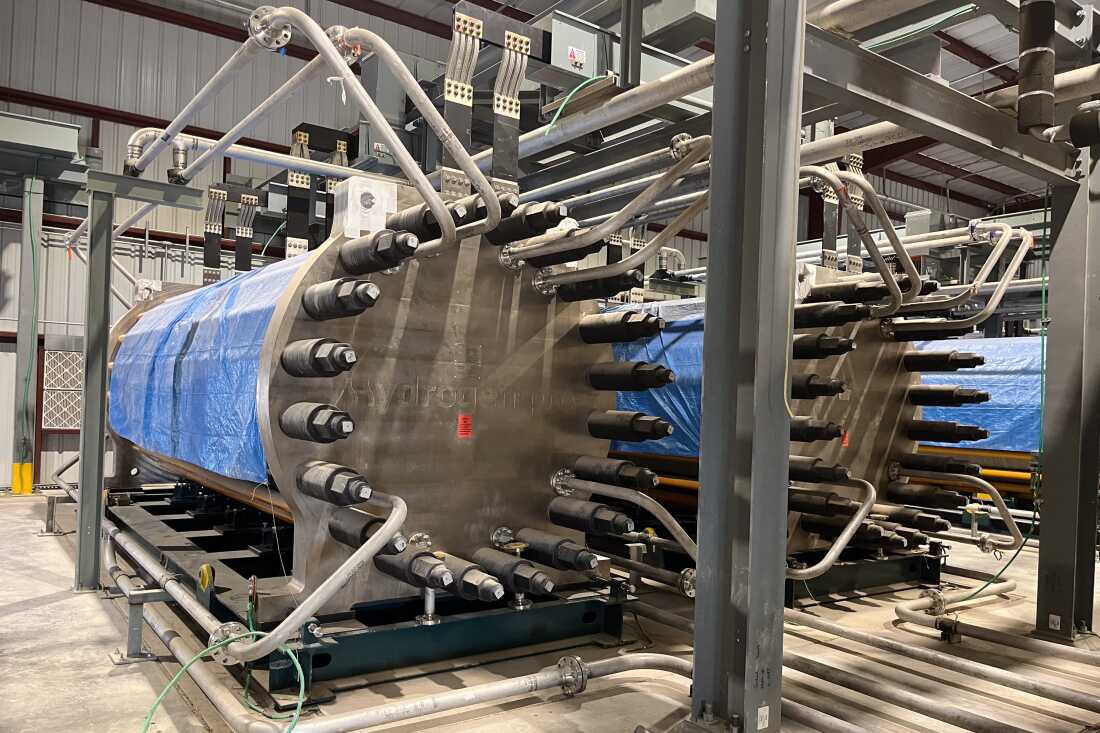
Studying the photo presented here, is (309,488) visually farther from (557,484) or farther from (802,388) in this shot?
(802,388)

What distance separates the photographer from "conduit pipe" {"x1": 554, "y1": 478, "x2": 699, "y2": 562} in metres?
3.94

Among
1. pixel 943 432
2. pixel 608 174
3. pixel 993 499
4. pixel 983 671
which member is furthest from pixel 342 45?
pixel 993 499

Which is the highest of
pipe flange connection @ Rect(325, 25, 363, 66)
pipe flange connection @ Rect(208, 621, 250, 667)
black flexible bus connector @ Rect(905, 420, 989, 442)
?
pipe flange connection @ Rect(325, 25, 363, 66)

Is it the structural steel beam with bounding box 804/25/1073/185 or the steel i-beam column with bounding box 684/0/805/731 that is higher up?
the structural steel beam with bounding box 804/25/1073/185

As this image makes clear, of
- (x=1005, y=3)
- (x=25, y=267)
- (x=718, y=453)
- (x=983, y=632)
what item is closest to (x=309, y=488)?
(x=718, y=453)

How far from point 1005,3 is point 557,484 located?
317 cm

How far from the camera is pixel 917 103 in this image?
3.63 metres

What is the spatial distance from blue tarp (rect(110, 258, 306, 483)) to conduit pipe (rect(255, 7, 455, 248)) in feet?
3.11

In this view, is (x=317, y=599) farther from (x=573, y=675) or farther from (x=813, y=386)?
(x=813, y=386)

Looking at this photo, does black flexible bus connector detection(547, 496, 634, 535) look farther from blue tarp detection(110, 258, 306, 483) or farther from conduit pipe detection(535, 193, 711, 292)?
blue tarp detection(110, 258, 306, 483)

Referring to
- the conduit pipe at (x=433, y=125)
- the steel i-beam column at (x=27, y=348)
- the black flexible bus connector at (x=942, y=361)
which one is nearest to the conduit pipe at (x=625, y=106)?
the conduit pipe at (x=433, y=125)

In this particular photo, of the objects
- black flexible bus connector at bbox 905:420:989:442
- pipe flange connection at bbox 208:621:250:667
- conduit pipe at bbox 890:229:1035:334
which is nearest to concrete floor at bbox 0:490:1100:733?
pipe flange connection at bbox 208:621:250:667

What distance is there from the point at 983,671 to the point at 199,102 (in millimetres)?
4507

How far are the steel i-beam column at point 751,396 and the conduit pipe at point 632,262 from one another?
774mm
